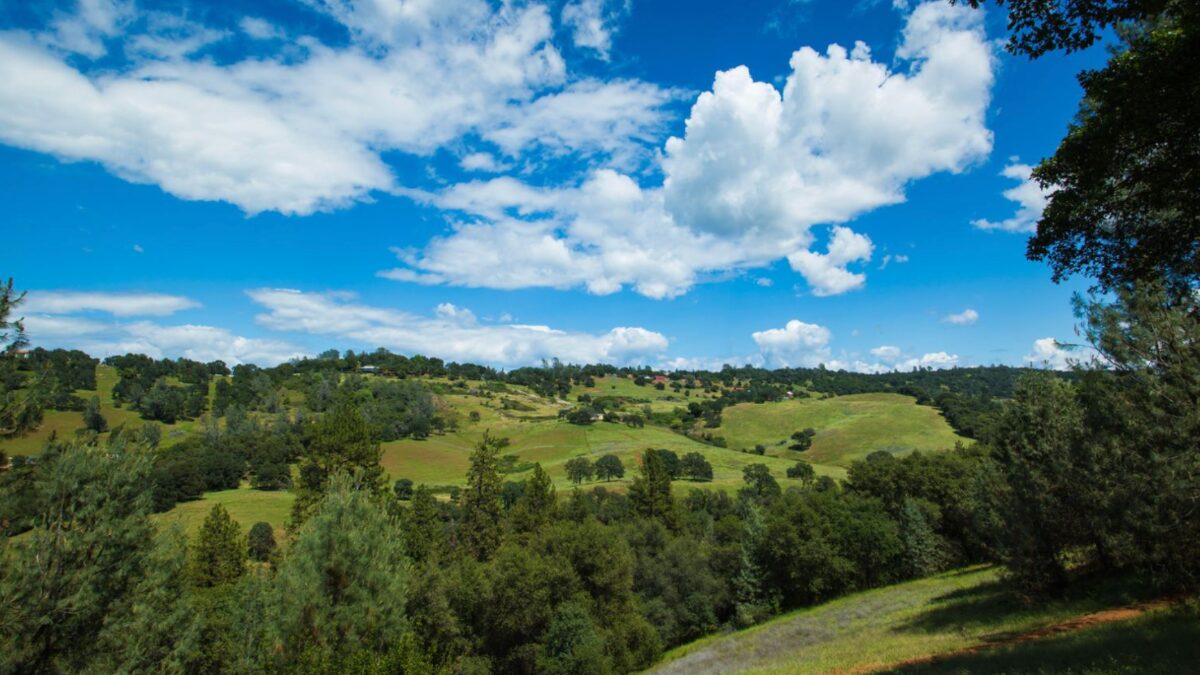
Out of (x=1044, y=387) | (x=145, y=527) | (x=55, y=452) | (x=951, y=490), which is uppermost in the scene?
(x=1044, y=387)

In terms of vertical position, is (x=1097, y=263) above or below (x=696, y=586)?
above

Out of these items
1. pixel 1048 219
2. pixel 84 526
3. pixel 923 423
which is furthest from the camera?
pixel 923 423

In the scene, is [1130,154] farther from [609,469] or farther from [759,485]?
[609,469]

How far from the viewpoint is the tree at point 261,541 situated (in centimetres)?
7911

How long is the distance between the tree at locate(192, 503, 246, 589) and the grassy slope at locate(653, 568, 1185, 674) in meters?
47.7

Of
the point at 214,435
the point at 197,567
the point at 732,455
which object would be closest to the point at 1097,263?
the point at 197,567

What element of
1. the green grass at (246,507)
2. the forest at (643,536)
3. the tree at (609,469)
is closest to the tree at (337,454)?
the forest at (643,536)

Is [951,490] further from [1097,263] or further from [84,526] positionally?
[84,526]

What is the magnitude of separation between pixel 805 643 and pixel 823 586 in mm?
29622

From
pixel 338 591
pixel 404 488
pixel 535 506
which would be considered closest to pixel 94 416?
pixel 404 488

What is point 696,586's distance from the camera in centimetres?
6325

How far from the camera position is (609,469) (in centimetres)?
13312

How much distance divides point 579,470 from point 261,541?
67987mm

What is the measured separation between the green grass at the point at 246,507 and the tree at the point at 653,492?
54.5 m
